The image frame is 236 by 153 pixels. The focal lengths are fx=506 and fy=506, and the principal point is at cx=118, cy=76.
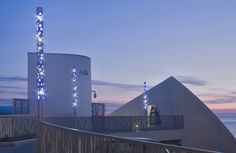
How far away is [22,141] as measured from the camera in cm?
2262

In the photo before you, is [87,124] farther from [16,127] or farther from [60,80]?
[60,80]

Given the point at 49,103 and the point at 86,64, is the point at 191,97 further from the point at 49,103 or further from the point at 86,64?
the point at 49,103

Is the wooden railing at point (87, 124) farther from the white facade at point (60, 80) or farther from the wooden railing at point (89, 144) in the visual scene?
the wooden railing at point (89, 144)

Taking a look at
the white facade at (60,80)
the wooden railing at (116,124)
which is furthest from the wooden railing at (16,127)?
the white facade at (60,80)

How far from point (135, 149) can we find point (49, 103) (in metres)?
40.4

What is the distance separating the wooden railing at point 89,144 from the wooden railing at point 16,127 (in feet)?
32.9

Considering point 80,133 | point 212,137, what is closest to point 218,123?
point 212,137

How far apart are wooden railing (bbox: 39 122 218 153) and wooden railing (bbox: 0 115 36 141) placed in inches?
395

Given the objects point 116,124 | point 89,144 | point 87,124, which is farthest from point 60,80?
point 89,144

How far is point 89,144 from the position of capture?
9062mm

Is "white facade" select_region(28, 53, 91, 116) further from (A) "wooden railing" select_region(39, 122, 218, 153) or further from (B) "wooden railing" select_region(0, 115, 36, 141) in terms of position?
(A) "wooden railing" select_region(39, 122, 218, 153)

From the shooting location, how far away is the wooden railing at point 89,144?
675cm

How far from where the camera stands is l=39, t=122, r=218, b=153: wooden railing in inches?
266

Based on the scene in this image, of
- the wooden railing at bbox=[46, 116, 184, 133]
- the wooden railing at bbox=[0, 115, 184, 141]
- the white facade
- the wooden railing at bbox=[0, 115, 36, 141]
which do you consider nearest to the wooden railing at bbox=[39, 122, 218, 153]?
the wooden railing at bbox=[0, 115, 36, 141]
